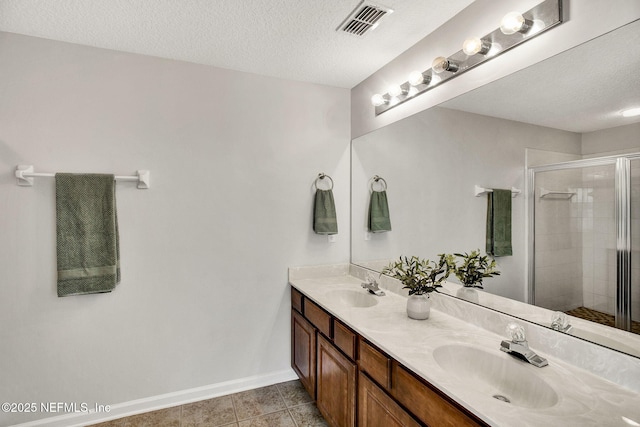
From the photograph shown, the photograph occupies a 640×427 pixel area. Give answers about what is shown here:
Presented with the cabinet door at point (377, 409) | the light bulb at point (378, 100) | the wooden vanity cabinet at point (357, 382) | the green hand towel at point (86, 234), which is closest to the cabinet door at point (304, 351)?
the wooden vanity cabinet at point (357, 382)

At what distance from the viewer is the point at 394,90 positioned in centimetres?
215

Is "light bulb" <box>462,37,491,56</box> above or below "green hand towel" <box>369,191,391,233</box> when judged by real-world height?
above

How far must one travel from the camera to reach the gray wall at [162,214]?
6.23ft

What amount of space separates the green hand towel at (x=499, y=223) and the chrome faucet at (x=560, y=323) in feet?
1.10

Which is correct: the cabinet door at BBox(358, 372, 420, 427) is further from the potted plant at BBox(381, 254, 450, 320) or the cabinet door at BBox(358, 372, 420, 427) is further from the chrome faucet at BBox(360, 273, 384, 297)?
the chrome faucet at BBox(360, 273, 384, 297)

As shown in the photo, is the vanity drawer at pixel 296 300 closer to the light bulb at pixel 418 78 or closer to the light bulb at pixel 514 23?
the light bulb at pixel 418 78

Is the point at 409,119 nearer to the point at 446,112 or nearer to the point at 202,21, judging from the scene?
the point at 446,112

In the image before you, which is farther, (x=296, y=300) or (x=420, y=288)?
(x=296, y=300)

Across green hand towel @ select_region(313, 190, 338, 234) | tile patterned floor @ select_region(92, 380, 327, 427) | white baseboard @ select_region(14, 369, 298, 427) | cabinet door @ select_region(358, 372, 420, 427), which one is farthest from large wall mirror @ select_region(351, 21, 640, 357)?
white baseboard @ select_region(14, 369, 298, 427)

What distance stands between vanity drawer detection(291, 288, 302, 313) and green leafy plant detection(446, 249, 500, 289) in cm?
114

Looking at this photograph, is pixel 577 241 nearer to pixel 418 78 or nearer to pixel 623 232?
pixel 623 232

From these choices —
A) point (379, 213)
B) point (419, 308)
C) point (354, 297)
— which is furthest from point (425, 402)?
point (379, 213)

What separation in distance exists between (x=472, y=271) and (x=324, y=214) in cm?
121

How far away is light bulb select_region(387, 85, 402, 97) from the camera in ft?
6.90
